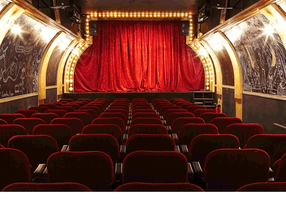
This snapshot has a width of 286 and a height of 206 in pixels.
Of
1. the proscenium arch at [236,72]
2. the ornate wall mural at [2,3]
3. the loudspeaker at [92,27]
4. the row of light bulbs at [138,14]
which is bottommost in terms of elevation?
the proscenium arch at [236,72]

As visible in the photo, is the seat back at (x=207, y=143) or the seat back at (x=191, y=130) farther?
the seat back at (x=191, y=130)

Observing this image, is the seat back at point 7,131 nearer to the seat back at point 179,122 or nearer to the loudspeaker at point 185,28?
the seat back at point 179,122

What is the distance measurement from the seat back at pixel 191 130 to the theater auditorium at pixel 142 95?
15 millimetres

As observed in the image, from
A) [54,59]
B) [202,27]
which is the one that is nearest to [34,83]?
[54,59]

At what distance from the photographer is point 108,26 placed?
16500 mm

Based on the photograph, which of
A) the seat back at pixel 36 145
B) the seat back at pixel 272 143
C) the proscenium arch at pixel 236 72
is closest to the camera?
the seat back at pixel 36 145

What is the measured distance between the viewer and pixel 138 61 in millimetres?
16953

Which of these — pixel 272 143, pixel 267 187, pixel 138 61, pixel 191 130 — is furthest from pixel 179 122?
pixel 138 61

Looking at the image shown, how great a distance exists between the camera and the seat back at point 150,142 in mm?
3420

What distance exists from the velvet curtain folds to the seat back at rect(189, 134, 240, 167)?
13.6 meters

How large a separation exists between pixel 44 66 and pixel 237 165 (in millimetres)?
10541

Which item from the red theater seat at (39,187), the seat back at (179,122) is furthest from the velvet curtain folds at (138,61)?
the red theater seat at (39,187)

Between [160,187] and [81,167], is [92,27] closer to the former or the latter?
[81,167]

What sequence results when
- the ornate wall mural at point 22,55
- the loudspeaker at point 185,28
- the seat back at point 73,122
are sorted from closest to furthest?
the seat back at point 73,122, the ornate wall mural at point 22,55, the loudspeaker at point 185,28
